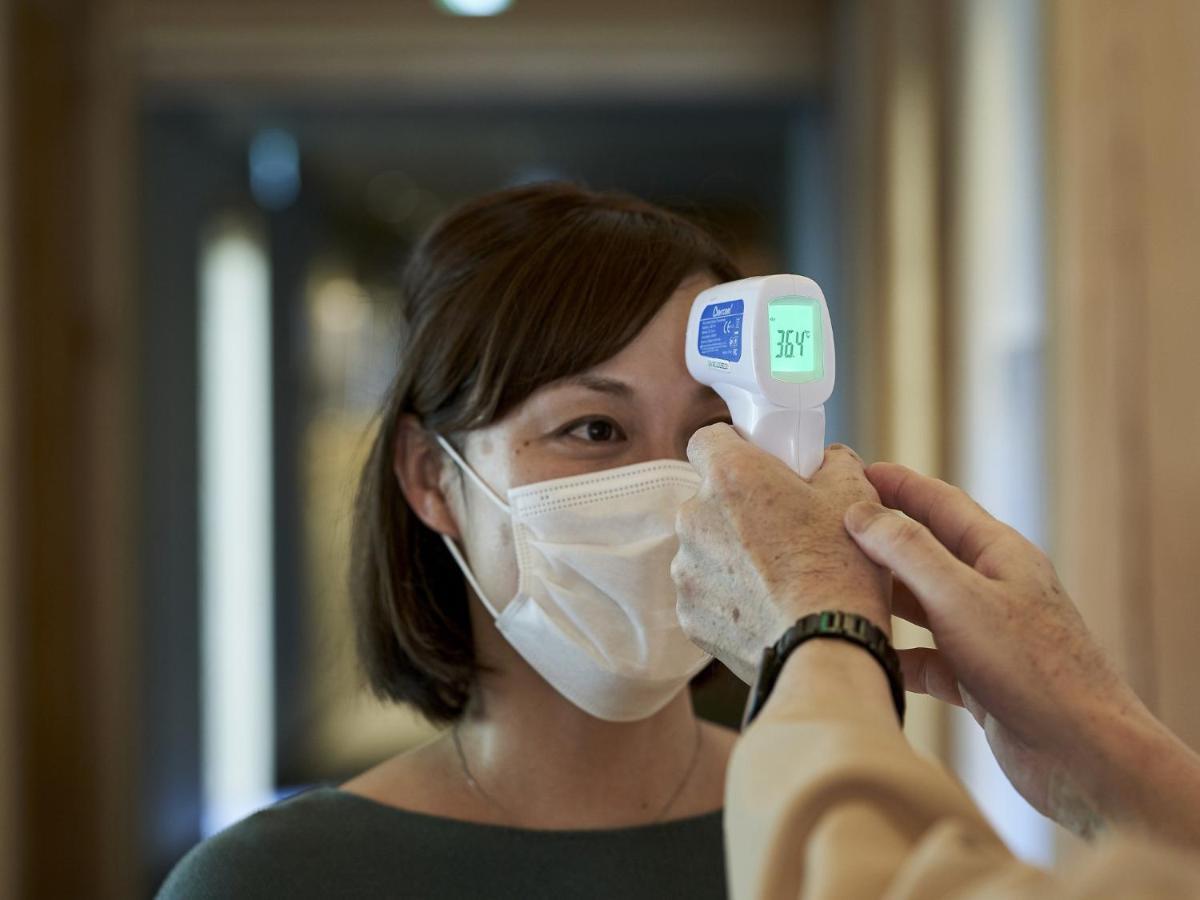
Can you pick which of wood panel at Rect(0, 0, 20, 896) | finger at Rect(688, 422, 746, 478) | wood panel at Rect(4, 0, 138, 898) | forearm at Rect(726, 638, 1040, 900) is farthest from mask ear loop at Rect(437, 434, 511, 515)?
wood panel at Rect(4, 0, 138, 898)

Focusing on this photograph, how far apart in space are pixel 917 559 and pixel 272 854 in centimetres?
79

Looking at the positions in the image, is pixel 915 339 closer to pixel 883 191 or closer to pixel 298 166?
pixel 883 191

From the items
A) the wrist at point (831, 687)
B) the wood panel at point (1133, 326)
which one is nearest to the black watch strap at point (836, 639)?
the wrist at point (831, 687)

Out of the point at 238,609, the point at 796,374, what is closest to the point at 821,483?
the point at 796,374

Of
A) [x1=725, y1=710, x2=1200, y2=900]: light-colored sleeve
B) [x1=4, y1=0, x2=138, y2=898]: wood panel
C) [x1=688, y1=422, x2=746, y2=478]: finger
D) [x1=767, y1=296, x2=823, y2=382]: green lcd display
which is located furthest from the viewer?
[x1=4, y1=0, x2=138, y2=898]: wood panel

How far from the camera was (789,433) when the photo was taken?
1.04 m

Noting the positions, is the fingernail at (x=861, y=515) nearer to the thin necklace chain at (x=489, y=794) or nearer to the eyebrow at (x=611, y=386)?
the eyebrow at (x=611, y=386)

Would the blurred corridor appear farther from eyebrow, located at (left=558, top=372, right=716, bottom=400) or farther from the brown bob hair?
eyebrow, located at (left=558, top=372, right=716, bottom=400)

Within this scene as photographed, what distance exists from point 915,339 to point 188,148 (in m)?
2.41

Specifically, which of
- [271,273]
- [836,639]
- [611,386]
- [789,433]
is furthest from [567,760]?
[271,273]

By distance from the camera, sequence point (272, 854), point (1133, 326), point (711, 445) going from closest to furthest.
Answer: point (711, 445), point (272, 854), point (1133, 326)

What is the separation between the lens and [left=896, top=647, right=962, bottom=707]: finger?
1.05 metres

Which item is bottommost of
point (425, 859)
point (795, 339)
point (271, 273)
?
point (425, 859)

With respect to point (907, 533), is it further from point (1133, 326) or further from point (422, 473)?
point (1133, 326)
